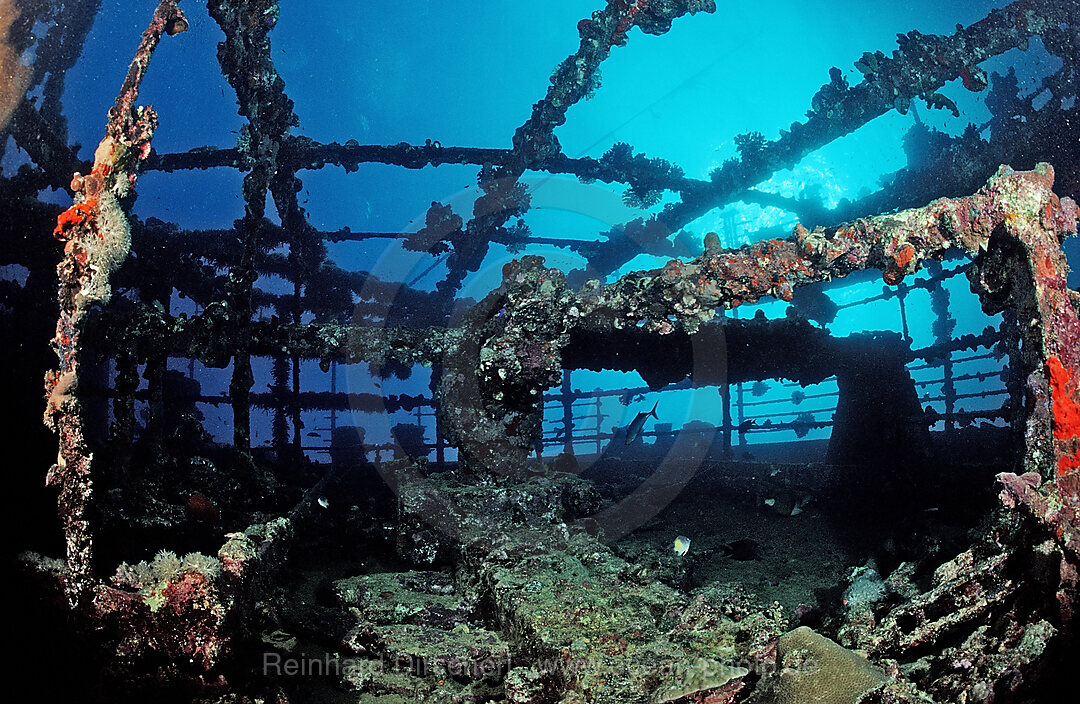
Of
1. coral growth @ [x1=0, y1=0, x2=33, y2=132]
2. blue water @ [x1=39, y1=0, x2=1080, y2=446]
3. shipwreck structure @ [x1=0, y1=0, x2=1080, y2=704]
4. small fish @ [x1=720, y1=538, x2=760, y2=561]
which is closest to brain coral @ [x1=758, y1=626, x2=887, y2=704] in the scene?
shipwreck structure @ [x1=0, y1=0, x2=1080, y2=704]

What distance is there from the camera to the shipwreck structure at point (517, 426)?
120 inches

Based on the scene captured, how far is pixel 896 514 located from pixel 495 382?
6.09 metres

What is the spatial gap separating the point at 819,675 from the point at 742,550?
170 inches

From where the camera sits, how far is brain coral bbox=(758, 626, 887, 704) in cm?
286

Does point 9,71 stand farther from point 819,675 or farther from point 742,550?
point 742,550

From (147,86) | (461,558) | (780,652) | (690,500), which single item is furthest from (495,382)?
(147,86)

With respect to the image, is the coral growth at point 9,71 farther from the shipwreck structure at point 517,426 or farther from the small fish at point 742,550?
the small fish at point 742,550

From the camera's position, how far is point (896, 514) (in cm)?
758

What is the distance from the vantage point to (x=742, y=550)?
23.1 ft

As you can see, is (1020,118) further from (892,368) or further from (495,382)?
(495,382)

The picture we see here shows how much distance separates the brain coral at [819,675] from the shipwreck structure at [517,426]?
0.7 inches

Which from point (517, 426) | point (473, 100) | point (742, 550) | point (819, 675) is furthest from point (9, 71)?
point (473, 100)

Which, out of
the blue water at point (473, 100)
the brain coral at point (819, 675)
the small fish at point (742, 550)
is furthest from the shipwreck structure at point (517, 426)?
the blue water at point (473, 100)

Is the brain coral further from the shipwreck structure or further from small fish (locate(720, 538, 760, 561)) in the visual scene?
small fish (locate(720, 538, 760, 561))
